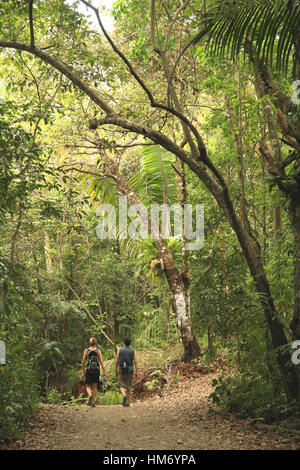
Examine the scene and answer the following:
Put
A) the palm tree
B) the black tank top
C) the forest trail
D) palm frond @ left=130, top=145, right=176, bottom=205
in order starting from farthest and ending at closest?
palm frond @ left=130, top=145, right=176, bottom=205 → the palm tree → the black tank top → the forest trail

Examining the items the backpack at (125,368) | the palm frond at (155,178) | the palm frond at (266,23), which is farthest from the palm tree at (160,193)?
the palm frond at (266,23)

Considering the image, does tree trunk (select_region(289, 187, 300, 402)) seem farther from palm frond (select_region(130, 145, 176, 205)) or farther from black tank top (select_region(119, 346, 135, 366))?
palm frond (select_region(130, 145, 176, 205))

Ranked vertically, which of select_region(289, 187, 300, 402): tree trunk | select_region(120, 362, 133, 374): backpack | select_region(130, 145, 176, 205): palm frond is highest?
select_region(130, 145, 176, 205): palm frond

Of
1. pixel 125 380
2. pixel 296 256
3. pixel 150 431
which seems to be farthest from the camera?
pixel 125 380

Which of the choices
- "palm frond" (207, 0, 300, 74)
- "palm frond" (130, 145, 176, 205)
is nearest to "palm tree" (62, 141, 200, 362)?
"palm frond" (130, 145, 176, 205)

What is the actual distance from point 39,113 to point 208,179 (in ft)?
9.14

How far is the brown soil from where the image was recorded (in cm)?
476

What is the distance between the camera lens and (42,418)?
6.34m

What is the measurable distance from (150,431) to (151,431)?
0.6 inches

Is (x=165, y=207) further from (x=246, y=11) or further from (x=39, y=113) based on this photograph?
(x=246, y=11)

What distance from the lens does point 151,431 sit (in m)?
5.77

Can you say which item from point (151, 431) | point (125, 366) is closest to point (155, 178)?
point (125, 366)

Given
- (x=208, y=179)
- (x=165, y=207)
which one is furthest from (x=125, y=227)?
(x=208, y=179)

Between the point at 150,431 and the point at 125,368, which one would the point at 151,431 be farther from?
the point at 125,368
